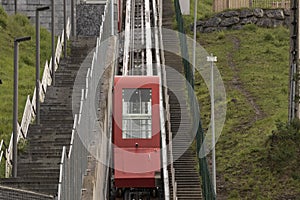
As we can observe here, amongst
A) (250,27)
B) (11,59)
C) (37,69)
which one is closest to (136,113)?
(11,59)

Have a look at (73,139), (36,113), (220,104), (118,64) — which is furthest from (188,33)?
(73,139)

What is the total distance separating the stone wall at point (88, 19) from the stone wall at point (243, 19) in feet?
40.8

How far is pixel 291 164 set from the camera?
39.5 m

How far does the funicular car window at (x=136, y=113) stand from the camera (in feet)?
139

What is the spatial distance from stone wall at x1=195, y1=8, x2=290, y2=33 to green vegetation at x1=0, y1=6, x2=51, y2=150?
523 inches

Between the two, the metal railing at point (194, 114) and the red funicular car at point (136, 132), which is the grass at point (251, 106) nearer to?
the metal railing at point (194, 114)

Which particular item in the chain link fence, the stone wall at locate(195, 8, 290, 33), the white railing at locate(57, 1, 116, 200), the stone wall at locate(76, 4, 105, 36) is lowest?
the white railing at locate(57, 1, 116, 200)

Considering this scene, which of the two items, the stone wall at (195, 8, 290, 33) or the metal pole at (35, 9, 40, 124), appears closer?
the metal pole at (35, 9, 40, 124)

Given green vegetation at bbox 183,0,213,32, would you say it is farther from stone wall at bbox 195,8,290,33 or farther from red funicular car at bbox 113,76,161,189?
red funicular car at bbox 113,76,161,189

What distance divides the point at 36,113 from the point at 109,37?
12736mm

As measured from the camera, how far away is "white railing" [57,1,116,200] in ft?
88.2

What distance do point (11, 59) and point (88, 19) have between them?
12.7 feet

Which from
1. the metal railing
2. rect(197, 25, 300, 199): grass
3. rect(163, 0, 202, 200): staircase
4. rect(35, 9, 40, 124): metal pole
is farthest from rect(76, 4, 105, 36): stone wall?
rect(35, 9, 40, 124): metal pole

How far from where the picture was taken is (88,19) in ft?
165
